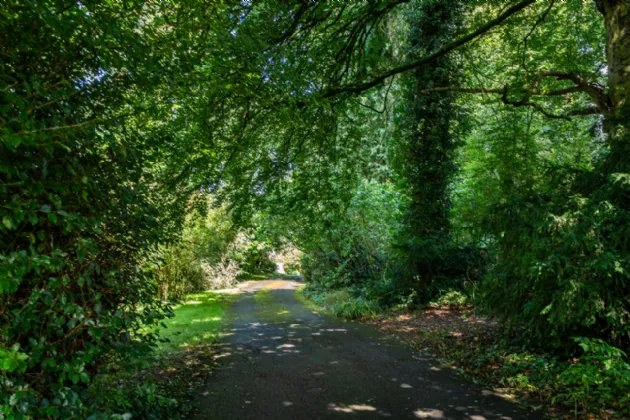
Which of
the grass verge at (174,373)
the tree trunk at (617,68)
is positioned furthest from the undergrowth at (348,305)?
the tree trunk at (617,68)

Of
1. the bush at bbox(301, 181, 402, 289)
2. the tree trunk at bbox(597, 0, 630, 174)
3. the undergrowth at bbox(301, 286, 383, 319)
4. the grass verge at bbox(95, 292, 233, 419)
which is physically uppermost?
the tree trunk at bbox(597, 0, 630, 174)

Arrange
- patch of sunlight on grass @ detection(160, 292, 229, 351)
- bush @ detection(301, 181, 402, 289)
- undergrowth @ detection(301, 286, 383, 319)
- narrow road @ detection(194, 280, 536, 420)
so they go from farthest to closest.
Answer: bush @ detection(301, 181, 402, 289) < undergrowth @ detection(301, 286, 383, 319) < patch of sunlight on grass @ detection(160, 292, 229, 351) < narrow road @ detection(194, 280, 536, 420)

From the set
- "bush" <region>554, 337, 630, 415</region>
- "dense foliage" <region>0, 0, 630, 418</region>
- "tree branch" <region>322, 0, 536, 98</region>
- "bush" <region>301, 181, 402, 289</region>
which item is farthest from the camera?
"bush" <region>301, 181, 402, 289</region>

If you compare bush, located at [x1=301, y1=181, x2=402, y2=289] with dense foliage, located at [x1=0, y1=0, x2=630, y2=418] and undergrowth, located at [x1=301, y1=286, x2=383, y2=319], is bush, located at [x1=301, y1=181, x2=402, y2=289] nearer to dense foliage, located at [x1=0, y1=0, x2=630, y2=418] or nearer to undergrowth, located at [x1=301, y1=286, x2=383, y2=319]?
dense foliage, located at [x1=0, y1=0, x2=630, y2=418]

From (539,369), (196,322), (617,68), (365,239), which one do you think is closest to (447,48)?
(617,68)

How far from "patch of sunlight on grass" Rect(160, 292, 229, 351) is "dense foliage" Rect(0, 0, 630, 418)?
10.7 ft

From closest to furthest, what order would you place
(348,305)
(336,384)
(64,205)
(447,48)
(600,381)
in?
(64,205) → (600,381) → (336,384) → (447,48) → (348,305)

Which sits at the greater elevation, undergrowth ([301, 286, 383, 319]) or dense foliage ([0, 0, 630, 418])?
dense foliage ([0, 0, 630, 418])

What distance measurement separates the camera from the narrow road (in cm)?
466

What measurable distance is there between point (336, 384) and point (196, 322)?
7.26m

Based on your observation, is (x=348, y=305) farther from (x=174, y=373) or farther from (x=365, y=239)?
(x=174, y=373)

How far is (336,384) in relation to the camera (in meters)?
→ 5.70

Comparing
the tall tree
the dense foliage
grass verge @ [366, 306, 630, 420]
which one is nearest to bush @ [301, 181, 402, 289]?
the dense foliage

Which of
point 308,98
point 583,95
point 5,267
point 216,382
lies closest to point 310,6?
point 308,98
